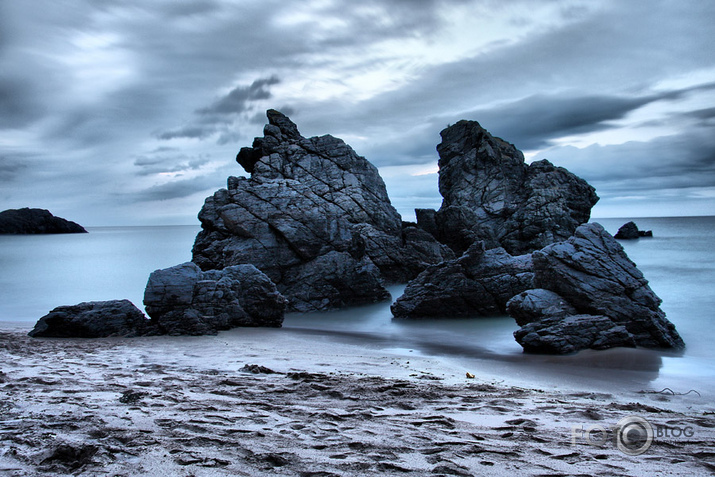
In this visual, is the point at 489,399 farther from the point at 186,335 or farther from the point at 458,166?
the point at 458,166

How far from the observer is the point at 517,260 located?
17.4m

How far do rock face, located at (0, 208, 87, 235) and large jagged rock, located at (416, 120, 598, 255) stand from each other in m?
127

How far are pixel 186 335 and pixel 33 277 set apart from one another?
2634 cm

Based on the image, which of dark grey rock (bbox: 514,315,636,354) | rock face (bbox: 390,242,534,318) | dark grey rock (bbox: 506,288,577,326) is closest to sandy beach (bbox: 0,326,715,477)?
dark grey rock (bbox: 514,315,636,354)

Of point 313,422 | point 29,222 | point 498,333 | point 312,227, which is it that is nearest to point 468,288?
point 498,333

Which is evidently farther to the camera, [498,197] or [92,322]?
[498,197]

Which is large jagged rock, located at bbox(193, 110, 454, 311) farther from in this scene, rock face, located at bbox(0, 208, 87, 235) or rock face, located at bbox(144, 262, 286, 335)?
rock face, located at bbox(0, 208, 87, 235)

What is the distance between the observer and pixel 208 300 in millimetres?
12680

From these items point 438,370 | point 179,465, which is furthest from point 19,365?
point 438,370

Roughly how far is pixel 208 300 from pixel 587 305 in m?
9.39

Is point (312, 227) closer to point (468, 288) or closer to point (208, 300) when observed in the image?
point (468, 288)

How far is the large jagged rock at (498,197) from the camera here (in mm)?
28984

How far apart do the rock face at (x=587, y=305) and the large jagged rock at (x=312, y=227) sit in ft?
28.2

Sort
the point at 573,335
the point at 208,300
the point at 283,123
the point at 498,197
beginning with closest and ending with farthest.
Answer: the point at 573,335, the point at 208,300, the point at 283,123, the point at 498,197
